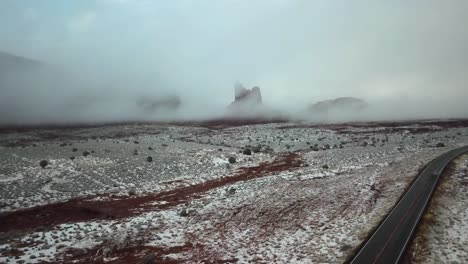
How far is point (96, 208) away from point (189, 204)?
6642mm

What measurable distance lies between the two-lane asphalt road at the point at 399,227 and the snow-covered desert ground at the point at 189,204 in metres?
0.72

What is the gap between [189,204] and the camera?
24719 mm

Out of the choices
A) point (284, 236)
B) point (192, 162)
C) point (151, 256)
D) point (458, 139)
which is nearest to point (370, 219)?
point (284, 236)

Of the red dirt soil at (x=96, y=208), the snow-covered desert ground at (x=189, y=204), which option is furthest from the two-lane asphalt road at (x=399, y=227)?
the red dirt soil at (x=96, y=208)

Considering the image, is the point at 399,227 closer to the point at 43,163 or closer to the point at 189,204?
the point at 189,204

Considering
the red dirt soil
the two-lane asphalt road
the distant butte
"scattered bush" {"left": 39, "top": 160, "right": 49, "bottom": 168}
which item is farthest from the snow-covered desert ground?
the distant butte

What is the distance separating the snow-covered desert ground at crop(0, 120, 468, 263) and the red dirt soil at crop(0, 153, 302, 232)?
7cm

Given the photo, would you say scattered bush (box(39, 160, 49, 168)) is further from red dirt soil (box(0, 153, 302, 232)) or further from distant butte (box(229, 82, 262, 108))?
distant butte (box(229, 82, 262, 108))

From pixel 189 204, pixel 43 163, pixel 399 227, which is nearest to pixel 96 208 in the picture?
pixel 189 204

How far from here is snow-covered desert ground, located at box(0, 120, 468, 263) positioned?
1733 centimetres

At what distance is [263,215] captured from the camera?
2252 centimetres

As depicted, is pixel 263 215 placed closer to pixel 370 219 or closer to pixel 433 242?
pixel 370 219

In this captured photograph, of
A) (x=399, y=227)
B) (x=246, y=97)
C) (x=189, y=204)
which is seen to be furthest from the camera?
(x=246, y=97)

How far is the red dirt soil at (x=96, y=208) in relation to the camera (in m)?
20.5
